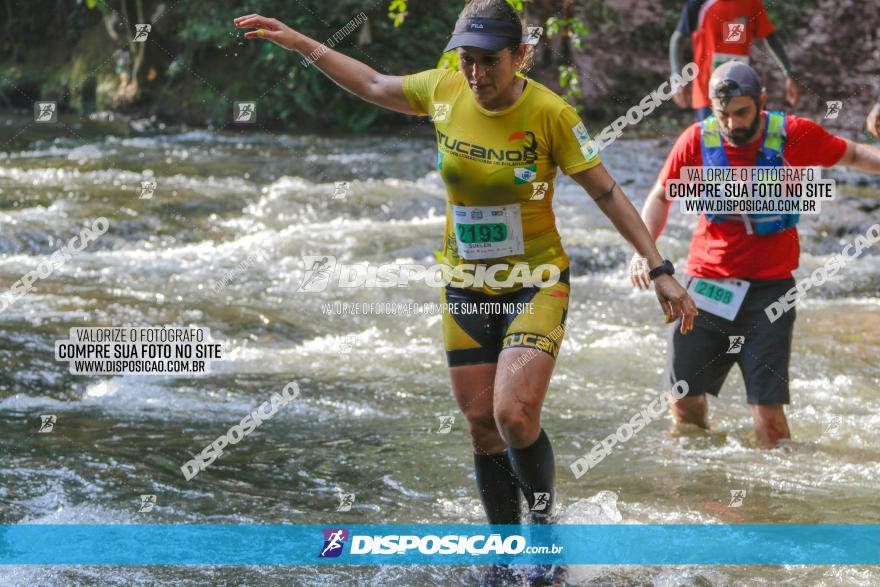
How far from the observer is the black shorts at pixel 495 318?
3.96 metres

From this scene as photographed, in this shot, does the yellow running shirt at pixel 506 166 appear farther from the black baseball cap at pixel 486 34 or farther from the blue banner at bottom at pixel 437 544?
the blue banner at bottom at pixel 437 544

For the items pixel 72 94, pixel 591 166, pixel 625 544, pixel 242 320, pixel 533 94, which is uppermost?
pixel 72 94

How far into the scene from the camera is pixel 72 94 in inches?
854

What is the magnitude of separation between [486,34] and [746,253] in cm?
226

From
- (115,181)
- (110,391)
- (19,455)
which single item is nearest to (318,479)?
(19,455)

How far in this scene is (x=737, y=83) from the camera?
17.1 ft

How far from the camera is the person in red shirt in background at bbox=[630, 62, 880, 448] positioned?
17.3 feet

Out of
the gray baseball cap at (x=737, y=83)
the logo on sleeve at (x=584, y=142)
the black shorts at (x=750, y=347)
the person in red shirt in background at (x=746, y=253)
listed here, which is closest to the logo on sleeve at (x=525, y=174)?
the logo on sleeve at (x=584, y=142)

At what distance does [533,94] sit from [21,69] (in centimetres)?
2177

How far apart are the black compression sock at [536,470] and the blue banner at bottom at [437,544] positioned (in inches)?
4.7

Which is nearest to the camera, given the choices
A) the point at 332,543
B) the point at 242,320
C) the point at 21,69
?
the point at 332,543

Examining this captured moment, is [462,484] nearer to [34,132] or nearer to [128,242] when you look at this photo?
[128,242]

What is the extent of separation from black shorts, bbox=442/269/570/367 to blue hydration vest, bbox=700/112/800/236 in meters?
1.61

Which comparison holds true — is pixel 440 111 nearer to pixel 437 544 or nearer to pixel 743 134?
pixel 437 544
